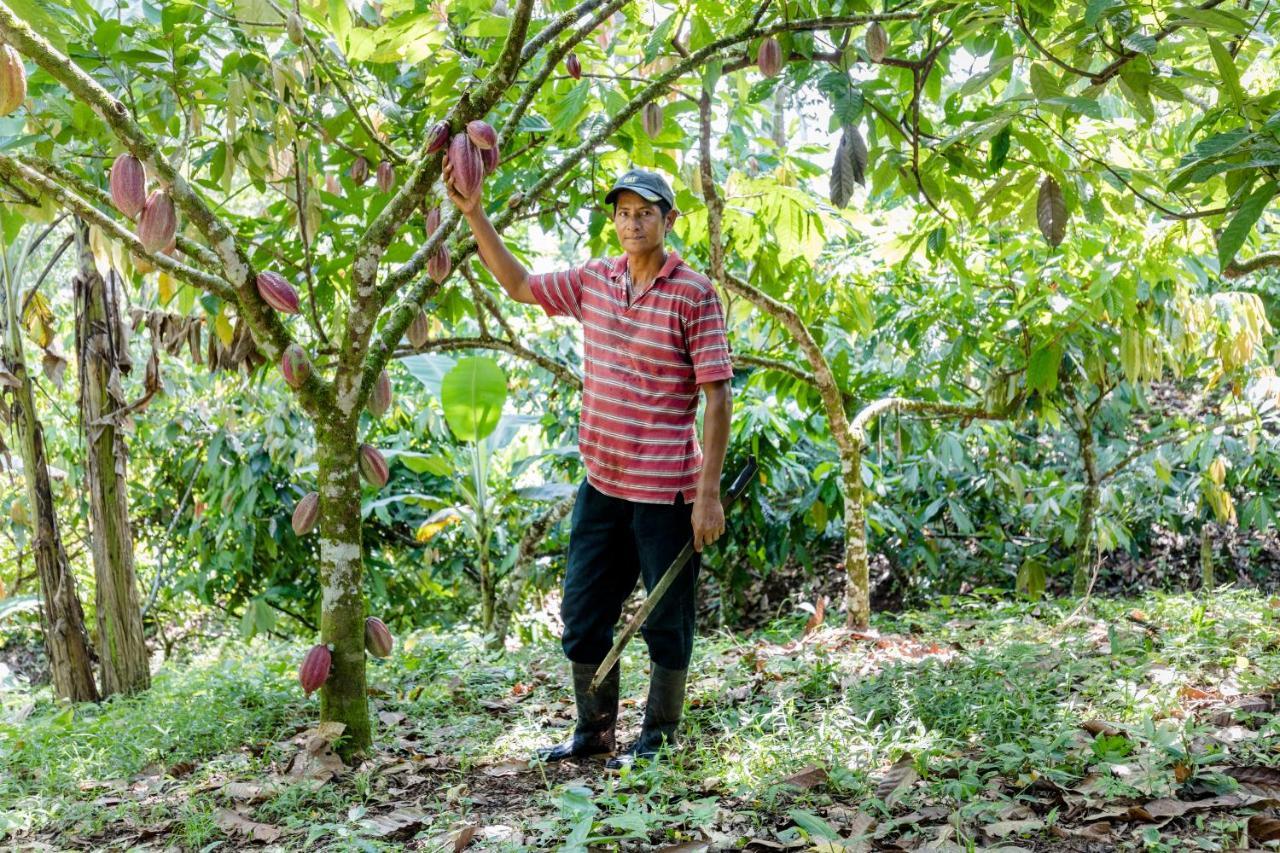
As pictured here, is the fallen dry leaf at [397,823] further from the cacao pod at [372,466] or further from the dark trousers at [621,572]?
the cacao pod at [372,466]

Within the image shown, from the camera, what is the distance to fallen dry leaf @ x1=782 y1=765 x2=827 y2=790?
7.50ft

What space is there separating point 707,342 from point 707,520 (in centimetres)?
42

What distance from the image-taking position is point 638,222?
263 cm

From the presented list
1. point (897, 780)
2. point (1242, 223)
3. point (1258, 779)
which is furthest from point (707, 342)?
point (1258, 779)

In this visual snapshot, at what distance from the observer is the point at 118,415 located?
3828 millimetres

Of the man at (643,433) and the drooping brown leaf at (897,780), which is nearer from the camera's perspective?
the drooping brown leaf at (897,780)

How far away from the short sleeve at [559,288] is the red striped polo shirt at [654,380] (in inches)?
5.6

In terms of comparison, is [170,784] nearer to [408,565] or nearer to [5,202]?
[5,202]

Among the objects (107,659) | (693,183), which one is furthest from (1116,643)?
(107,659)

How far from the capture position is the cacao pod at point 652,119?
10.1 feet

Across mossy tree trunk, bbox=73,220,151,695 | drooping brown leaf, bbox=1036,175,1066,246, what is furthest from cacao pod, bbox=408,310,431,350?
drooping brown leaf, bbox=1036,175,1066,246

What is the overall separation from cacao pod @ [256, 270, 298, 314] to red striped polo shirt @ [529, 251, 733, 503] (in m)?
0.72

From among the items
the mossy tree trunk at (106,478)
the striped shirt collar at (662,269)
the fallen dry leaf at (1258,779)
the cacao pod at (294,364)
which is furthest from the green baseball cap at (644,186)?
the mossy tree trunk at (106,478)

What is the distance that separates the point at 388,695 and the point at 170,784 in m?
0.95
